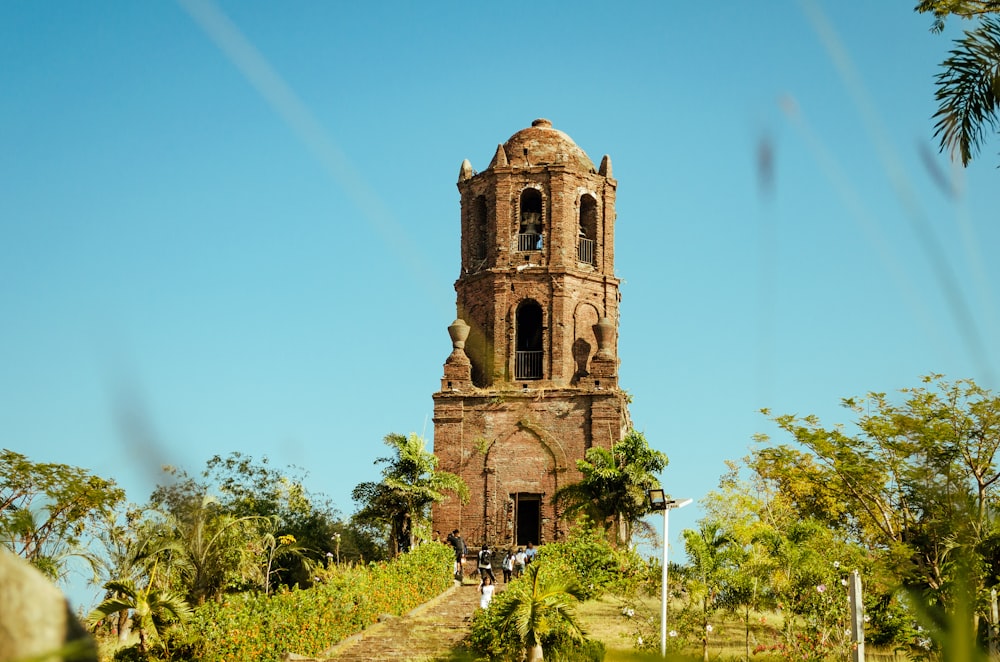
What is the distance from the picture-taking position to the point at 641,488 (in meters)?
28.0

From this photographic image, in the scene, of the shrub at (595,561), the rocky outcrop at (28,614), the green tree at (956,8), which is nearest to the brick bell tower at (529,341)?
the shrub at (595,561)

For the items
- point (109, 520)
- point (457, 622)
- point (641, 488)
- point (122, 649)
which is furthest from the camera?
point (641, 488)

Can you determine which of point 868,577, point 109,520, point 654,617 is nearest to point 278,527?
point 109,520

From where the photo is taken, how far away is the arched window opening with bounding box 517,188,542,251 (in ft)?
108

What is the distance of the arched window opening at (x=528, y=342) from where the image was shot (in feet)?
105

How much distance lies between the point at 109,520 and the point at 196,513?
3169 mm

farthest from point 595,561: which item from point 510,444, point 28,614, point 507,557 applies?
point 28,614

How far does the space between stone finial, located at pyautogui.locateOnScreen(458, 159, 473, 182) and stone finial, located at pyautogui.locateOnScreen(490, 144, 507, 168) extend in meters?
0.74

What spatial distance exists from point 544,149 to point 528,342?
18.6ft

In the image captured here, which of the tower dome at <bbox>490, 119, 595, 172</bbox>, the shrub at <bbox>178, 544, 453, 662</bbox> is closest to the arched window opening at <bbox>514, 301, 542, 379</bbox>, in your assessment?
the tower dome at <bbox>490, 119, 595, 172</bbox>

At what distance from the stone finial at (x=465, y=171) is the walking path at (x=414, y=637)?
15.1 metres

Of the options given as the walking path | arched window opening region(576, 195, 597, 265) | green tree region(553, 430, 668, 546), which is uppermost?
arched window opening region(576, 195, 597, 265)

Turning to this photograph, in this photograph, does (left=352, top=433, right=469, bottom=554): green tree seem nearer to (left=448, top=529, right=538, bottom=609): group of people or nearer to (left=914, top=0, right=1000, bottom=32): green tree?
(left=448, top=529, right=538, bottom=609): group of people

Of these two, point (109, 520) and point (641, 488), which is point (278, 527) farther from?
point (641, 488)
